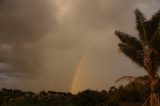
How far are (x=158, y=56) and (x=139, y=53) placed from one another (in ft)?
7.38

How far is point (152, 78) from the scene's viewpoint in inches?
1721

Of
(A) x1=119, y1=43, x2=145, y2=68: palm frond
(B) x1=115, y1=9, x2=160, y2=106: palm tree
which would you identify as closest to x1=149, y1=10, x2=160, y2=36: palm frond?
(B) x1=115, y1=9, x2=160, y2=106: palm tree

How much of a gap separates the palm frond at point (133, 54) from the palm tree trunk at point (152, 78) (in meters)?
1.05

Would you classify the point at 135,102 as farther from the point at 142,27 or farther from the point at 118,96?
the point at 142,27

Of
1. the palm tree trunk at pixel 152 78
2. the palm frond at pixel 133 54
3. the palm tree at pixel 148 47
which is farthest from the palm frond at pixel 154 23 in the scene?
the palm frond at pixel 133 54

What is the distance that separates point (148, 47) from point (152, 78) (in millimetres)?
3635

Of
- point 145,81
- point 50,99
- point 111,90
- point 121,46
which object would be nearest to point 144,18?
point 121,46

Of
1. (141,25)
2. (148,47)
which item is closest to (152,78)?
(148,47)

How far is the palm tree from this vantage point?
43.6 meters

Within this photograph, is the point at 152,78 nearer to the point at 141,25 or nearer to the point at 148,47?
the point at 148,47

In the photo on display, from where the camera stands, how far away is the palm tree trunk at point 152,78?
4291cm

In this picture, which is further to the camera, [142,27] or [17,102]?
[17,102]

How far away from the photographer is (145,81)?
44375 mm

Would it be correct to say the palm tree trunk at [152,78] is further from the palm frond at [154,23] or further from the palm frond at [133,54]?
the palm frond at [154,23]
